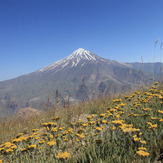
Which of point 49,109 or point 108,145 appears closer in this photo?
point 108,145

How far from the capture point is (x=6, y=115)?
778 cm

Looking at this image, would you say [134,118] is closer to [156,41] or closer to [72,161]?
[72,161]

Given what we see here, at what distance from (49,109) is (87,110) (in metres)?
1.74

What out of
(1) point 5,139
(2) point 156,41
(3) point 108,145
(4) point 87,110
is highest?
(2) point 156,41

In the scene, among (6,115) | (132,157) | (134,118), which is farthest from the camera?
(6,115)

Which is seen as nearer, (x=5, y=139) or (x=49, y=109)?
(x=5, y=139)

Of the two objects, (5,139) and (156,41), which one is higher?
(156,41)

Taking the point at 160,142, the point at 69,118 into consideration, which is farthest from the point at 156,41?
the point at 160,142

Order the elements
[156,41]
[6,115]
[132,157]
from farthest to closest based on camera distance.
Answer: [6,115], [156,41], [132,157]

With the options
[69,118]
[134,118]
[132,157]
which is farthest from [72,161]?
[69,118]

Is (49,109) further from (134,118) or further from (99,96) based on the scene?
(134,118)

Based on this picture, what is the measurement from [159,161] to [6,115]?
316 inches

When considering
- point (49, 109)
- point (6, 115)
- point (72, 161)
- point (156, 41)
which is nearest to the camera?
point (72, 161)

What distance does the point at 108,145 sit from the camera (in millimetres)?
1843
